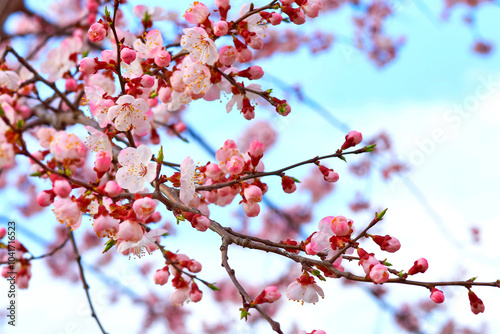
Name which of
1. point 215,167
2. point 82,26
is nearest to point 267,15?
point 215,167

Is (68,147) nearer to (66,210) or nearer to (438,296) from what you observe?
(66,210)

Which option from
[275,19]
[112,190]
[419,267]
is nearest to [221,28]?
[275,19]

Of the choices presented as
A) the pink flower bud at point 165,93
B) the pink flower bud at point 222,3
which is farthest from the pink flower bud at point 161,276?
the pink flower bud at point 222,3

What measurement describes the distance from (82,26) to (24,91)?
0.89m

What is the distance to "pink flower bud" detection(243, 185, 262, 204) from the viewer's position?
1500 mm

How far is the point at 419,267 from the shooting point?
1277 mm

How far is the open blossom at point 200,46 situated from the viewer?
5.18ft

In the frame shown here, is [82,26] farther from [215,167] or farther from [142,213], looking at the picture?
[142,213]

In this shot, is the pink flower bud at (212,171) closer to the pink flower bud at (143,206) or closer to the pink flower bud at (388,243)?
the pink flower bud at (143,206)

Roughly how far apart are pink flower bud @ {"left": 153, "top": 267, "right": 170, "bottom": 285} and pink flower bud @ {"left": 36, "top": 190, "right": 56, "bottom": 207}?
51cm

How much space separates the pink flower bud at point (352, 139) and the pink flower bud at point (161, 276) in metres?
0.81

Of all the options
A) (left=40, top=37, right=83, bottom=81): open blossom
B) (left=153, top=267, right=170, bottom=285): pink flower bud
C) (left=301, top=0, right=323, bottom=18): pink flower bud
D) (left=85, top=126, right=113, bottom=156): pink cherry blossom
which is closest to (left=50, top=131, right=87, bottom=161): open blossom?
(left=85, top=126, right=113, bottom=156): pink cherry blossom

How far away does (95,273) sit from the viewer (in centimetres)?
422

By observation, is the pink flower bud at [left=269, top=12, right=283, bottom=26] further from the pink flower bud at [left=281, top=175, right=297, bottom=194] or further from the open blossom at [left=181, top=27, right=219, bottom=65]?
the pink flower bud at [left=281, top=175, right=297, bottom=194]
